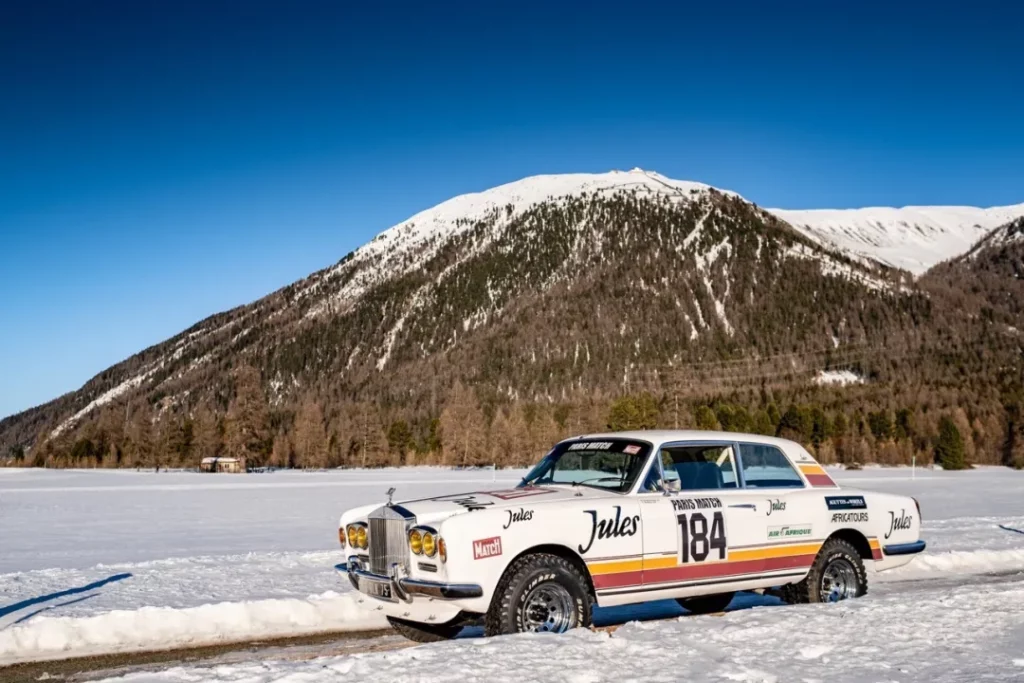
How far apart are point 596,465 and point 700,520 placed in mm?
1141

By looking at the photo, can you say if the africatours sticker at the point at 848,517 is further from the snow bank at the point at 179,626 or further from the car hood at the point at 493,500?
the snow bank at the point at 179,626

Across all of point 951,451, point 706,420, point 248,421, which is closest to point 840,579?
point 248,421

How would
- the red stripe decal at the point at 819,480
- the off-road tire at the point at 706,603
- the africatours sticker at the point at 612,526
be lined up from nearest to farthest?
the africatours sticker at the point at 612,526 → the red stripe decal at the point at 819,480 → the off-road tire at the point at 706,603

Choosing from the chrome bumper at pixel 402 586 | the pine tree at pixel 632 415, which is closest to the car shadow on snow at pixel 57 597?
the chrome bumper at pixel 402 586

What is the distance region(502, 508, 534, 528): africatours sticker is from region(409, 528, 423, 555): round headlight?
724 millimetres

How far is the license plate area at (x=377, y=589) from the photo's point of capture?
7.49 m

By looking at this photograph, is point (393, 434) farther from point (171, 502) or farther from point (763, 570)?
point (763, 570)

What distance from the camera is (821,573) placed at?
9.32 metres

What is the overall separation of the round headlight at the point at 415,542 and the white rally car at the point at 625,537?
14 mm

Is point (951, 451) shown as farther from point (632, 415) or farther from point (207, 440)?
point (207, 440)

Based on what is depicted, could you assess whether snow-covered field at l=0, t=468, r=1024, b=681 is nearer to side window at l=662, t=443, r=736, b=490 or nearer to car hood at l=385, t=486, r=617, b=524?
car hood at l=385, t=486, r=617, b=524

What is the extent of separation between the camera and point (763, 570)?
885cm

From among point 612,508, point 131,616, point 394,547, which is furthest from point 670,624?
point 131,616

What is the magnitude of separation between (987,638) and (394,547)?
5.09 meters
